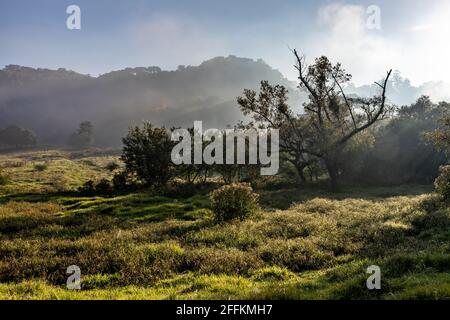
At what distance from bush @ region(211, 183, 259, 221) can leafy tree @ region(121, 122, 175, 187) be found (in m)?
26.2

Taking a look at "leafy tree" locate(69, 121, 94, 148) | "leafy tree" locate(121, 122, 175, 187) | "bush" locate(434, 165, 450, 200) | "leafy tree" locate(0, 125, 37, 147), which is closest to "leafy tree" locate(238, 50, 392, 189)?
"leafy tree" locate(121, 122, 175, 187)

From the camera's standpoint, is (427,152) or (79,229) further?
(427,152)

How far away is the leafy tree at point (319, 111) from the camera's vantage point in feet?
138

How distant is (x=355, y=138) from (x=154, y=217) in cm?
3173

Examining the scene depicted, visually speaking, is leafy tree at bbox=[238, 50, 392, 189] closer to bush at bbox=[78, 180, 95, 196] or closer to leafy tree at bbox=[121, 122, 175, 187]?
leafy tree at bbox=[121, 122, 175, 187]

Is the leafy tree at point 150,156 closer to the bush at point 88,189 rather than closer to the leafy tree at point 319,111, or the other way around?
the bush at point 88,189

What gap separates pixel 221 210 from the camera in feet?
75.1

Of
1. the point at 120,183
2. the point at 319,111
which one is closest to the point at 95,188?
the point at 120,183

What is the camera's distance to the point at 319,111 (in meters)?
44.7

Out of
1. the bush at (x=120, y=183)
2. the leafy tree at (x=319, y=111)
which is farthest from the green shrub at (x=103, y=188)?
the leafy tree at (x=319, y=111)

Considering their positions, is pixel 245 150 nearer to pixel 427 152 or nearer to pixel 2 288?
pixel 427 152

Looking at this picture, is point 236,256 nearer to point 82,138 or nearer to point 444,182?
point 444,182

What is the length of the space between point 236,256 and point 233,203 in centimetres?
973
